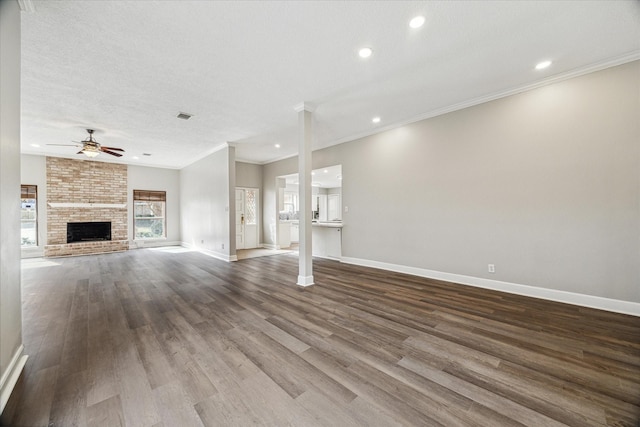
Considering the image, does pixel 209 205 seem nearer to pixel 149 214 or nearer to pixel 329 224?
pixel 149 214

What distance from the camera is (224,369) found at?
1.86m

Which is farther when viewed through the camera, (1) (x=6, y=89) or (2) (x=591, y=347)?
(2) (x=591, y=347)

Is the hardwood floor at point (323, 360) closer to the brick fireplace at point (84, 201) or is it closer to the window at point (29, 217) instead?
the brick fireplace at point (84, 201)

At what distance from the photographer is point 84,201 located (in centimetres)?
765

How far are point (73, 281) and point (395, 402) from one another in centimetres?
580

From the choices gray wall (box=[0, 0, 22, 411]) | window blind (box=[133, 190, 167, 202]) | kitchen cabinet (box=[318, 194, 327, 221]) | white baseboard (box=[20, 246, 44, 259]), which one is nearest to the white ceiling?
gray wall (box=[0, 0, 22, 411])

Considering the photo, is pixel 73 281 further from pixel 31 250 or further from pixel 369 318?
pixel 369 318

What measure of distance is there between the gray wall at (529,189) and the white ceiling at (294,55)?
1.20ft

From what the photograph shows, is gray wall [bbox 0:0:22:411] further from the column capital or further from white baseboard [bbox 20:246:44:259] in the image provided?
white baseboard [bbox 20:246:44:259]

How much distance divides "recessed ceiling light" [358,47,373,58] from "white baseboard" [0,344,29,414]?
3.97 meters

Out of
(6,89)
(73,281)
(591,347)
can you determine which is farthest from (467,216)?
(73,281)

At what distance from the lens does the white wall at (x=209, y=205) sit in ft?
20.8

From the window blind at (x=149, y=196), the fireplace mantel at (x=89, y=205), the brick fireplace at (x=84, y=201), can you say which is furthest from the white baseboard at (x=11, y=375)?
the window blind at (x=149, y=196)

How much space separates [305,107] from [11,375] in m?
4.20
